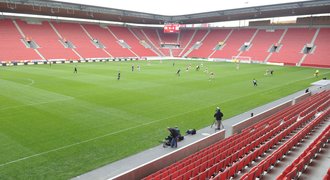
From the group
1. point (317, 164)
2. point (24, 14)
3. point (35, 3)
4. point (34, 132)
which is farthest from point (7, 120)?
point (24, 14)

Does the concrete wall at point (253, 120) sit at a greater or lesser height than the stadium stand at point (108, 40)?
lesser

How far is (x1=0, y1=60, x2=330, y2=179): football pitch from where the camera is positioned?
1184 centimetres

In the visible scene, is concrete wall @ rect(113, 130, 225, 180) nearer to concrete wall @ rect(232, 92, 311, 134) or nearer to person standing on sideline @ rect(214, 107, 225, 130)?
concrete wall @ rect(232, 92, 311, 134)

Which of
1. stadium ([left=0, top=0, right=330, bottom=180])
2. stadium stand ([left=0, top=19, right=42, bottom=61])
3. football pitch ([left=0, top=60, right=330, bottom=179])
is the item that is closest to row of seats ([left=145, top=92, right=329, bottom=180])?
stadium ([left=0, top=0, right=330, bottom=180])

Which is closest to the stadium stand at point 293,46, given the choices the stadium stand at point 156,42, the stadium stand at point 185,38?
the stadium stand at point 156,42

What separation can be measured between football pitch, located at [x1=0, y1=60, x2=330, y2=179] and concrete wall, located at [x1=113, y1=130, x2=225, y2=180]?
2518 mm

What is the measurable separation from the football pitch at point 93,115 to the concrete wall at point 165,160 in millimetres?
2518

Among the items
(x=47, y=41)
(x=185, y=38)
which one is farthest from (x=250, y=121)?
(x=185, y=38)

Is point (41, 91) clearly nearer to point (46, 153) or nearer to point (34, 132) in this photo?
point (34, 132)

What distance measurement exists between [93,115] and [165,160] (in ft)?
30.6

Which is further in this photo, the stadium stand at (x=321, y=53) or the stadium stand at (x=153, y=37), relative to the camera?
the stadium stand at (x=153, y=37)

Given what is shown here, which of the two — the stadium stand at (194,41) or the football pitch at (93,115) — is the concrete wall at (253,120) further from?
the stadium stand at (194,41)

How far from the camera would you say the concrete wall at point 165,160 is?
9156mm

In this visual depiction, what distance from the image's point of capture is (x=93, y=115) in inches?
725
